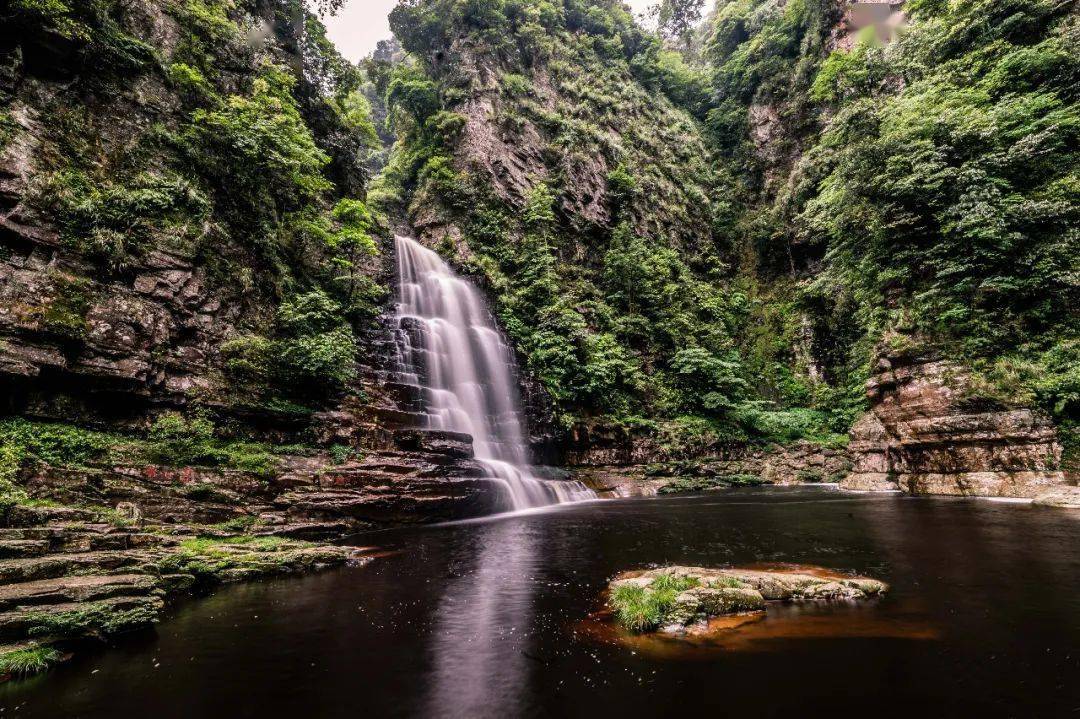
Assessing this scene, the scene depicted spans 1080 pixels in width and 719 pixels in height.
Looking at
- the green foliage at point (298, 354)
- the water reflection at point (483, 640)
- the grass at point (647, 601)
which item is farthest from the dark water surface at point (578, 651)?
the green foliage at point (298, 354)

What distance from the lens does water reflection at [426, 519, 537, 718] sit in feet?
11.0

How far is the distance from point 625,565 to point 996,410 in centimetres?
1221

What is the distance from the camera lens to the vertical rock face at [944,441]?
1133 centimetres

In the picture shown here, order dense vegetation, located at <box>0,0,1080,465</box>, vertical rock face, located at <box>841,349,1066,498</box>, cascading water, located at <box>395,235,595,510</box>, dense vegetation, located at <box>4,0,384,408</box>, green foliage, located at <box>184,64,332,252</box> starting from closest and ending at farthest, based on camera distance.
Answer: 1. dense vegetation, located at <box>4,0,384,408</box>
2. vertical rock face, located at <box>841,349,1066,498</box>
3. dense vegetation, located at <box>0,0,1080,465</box>
4. green foliage, located at <box>184,64,332,252</box>
5. cascading water, located at <box>395,235,595,510</box>

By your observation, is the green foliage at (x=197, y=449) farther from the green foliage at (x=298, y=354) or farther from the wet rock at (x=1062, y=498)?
the wet rock at (x=1062, y=498)

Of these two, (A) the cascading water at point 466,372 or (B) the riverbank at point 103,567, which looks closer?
(B) the riverbank at point 103,567

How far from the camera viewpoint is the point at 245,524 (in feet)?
29.1

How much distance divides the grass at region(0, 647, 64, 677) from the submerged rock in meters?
5.37

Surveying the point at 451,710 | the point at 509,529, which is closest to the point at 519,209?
the point at 509,529

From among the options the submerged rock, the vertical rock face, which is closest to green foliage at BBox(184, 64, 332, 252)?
the submerged rock

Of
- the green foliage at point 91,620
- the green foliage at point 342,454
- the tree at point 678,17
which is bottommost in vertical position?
the green foliage at point 91,620

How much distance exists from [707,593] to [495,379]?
15.2 metres

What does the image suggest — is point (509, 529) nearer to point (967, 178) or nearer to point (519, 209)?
point (967, 178)

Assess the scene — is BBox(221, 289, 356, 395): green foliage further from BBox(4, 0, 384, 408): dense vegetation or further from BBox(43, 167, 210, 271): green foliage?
BBox(43, 167, 210, 271): green foliage
